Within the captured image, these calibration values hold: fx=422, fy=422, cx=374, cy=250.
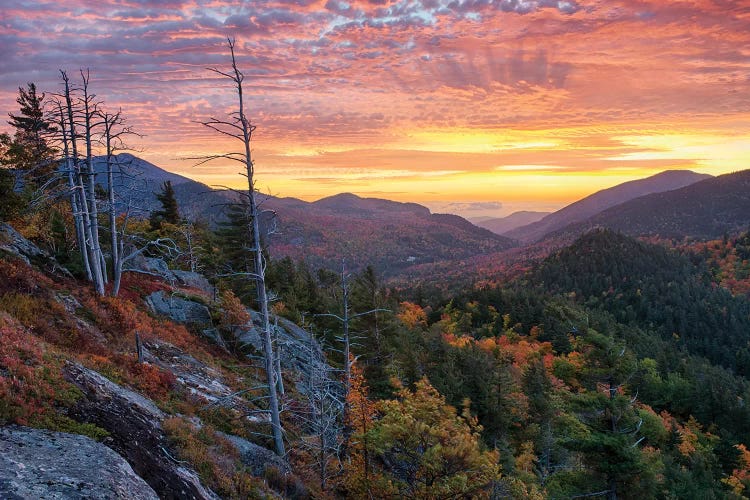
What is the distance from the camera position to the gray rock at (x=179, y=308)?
2281cm

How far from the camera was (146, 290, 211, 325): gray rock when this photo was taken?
2281cm

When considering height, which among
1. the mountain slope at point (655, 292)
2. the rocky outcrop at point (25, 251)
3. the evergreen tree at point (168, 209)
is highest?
the evergreen tree at point (168, 209)

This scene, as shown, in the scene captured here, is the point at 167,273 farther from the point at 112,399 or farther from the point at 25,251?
the point at 112,399

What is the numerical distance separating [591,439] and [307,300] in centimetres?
3359

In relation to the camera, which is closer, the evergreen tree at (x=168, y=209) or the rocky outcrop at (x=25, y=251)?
the rocky outcrop at (x=25, y=251)

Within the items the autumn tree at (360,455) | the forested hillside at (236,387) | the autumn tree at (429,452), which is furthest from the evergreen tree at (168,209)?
the autumn tree at (429,452)

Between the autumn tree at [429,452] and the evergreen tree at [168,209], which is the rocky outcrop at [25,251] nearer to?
the autumn tree at [429,452]

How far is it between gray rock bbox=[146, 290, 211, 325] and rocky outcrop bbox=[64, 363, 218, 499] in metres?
12.1

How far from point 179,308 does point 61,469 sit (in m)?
17.5

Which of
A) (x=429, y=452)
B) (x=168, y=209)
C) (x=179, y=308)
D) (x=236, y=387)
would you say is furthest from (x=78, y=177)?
(x=168, y=209)

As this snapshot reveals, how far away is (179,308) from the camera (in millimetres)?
23812

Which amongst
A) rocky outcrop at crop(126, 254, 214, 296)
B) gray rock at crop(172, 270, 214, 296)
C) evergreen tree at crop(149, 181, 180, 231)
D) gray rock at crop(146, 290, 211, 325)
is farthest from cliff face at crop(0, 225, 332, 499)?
evergreen tree at crop(149, 181, 180, 231)

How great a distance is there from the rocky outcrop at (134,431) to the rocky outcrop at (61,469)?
52cm

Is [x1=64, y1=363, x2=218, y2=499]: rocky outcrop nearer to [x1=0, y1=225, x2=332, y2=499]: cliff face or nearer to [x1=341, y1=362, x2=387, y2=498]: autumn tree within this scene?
[x1=0, y1=225, x2=332, y2=499]: cliff face
